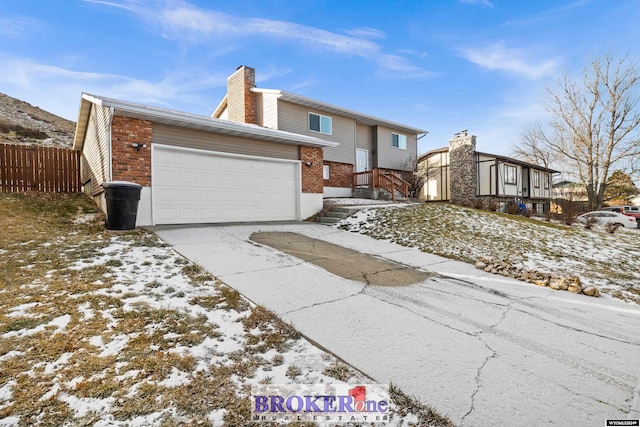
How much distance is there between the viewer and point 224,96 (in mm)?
18094

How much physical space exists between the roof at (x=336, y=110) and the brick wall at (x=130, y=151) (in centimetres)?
854

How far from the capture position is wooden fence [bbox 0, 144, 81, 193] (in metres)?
9.98

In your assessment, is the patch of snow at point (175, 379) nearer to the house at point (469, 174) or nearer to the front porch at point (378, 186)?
the front porch at point (378, 186)

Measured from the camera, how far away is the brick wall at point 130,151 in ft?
23.5

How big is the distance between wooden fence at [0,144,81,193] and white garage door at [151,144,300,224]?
245 inches

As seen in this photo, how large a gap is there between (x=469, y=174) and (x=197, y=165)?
65.6 ft

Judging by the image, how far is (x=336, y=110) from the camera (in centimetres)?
1691

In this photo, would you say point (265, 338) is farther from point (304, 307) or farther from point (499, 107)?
point (499, 107)

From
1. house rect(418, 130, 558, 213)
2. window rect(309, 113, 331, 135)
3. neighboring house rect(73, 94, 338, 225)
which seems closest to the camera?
neighboring house rect(73, 94, 338, 225)

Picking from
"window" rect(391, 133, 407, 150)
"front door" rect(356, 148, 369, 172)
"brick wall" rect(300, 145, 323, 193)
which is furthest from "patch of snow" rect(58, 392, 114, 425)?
"window" rect(391, 133, 407, 150)

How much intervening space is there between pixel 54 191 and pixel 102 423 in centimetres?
1273

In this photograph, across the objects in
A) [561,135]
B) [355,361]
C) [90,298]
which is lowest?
[355,361]

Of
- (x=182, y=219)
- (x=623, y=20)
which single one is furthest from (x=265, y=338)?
(x=623, y=20)

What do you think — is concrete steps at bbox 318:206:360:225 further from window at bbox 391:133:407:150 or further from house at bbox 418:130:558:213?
house at bbox 418:130:558:213
